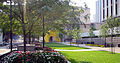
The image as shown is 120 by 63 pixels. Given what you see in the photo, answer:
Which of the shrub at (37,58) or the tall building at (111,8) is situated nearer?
the shrub at (37,58)

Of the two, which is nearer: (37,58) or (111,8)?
(37,58)

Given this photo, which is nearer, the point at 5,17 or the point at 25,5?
the point at 25,5

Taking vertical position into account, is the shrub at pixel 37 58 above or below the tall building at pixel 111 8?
below

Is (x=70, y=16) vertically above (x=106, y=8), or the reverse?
(x=106, y=8)

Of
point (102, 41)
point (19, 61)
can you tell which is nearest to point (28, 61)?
point (19, 61)

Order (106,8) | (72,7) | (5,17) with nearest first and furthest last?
(72,7) → (5,17) → (106,8)

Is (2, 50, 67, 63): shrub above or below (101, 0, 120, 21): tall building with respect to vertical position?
below

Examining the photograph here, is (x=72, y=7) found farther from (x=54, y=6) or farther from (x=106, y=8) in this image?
(x=106, y=8)

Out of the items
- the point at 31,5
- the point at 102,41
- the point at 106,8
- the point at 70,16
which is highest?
the point at 106,8

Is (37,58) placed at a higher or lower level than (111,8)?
lower

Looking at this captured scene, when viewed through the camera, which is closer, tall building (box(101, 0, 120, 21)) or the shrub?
the shrub

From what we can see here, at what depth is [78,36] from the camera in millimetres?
48125

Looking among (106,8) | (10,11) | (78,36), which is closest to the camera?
(10,11)

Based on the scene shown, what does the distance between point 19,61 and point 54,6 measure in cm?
341
